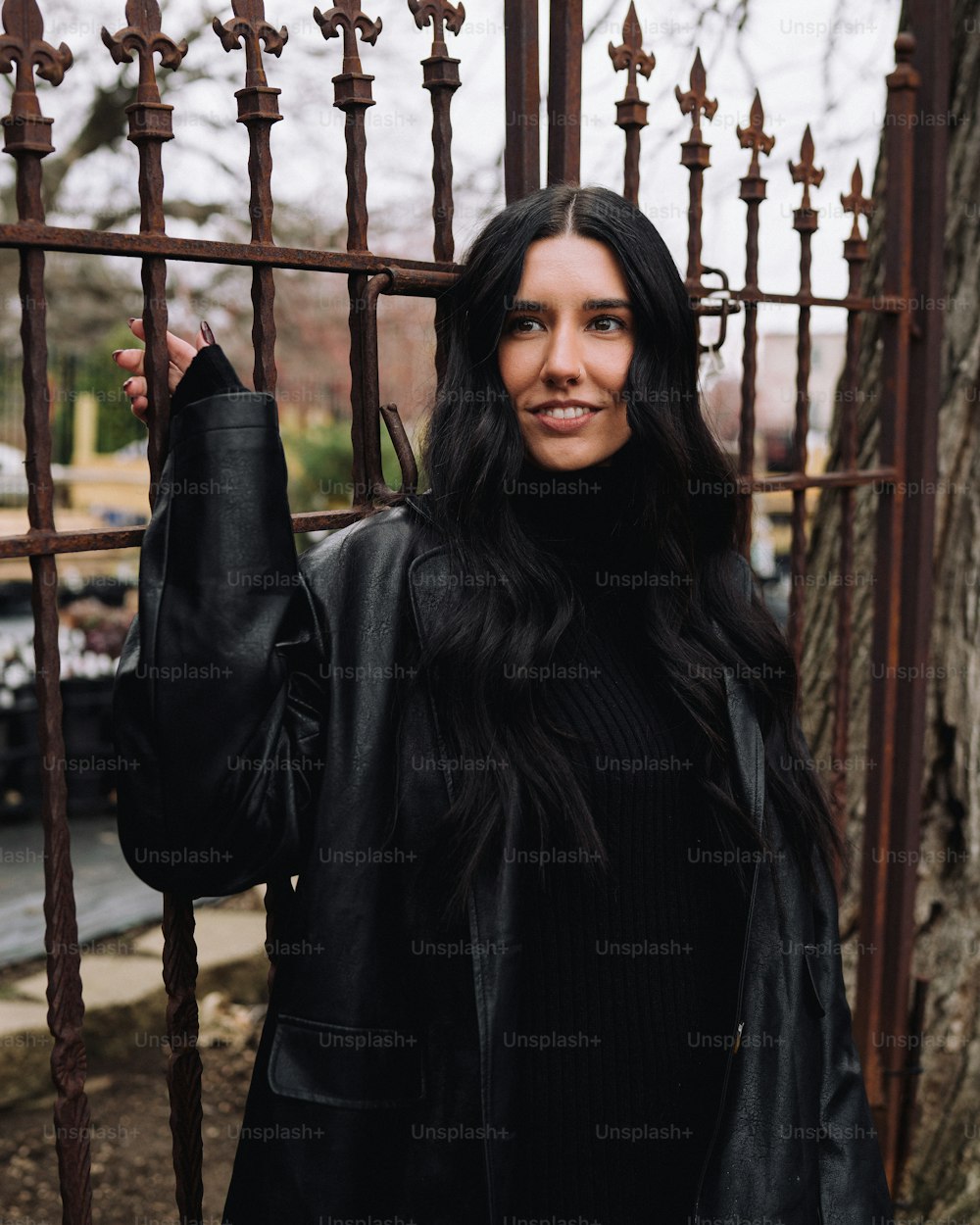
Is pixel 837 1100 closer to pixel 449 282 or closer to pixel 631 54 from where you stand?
pixel 449 282

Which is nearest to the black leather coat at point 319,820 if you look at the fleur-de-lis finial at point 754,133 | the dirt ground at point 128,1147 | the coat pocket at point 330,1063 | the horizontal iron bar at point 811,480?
the coat pocket at point 330,1063

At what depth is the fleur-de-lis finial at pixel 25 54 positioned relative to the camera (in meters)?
1.63

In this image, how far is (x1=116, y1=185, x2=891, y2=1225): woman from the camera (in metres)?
1.70

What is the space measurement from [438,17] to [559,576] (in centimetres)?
96

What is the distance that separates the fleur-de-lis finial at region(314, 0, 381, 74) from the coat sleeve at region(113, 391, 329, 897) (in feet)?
2.15

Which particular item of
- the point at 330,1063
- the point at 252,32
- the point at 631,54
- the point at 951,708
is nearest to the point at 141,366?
the point at 252,32

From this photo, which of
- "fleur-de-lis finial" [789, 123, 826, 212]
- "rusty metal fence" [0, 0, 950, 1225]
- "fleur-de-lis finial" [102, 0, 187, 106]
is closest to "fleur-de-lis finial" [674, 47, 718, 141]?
"rusty metal fence" [0, 0, 950, 1225]

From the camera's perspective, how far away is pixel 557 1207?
6.30ft

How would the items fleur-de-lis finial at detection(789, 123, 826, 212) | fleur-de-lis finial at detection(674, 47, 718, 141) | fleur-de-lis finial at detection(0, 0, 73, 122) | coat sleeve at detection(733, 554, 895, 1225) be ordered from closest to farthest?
fleur-de-lis finial at detection(0, 0, 73, 122) < coat sleeve at detection(733, 554, 895, 1225) < fleur-de-lis finial at detection(674, 47, 718, 141) < fleur-de-lis finial at detection(789, 123, 826, 212)

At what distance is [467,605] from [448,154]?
0.80 meters

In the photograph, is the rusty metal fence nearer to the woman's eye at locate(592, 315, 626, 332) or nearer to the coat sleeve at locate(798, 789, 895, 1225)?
the woman's eye at locate(592, 315, 626, 332)

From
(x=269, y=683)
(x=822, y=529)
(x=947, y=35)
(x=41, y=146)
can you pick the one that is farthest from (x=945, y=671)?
(x=41, y=146)

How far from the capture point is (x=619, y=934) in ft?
6.44

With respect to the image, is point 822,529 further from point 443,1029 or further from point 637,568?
point 443,1029
